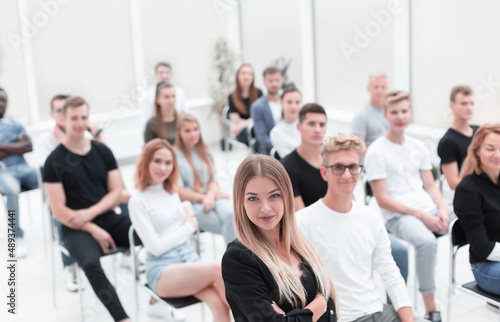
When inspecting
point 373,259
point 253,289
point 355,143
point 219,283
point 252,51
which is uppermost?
point 252,51

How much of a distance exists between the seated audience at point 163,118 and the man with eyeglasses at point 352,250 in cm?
257

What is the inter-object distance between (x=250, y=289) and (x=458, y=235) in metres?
1.61

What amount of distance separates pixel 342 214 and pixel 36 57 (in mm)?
5498

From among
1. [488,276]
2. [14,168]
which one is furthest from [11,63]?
[488,276]

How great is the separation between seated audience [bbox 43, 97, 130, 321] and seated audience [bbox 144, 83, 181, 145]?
1.09 meters

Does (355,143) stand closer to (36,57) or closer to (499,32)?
(499,32)

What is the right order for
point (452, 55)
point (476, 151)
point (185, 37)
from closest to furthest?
point (476, 151)
point (452, 55)
point (185, 37)

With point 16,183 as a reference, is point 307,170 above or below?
above

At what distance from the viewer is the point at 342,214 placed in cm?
282

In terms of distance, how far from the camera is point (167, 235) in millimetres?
3463

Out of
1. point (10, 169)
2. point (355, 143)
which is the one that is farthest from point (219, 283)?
point (10, 169)

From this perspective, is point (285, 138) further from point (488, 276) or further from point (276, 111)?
point (488, 276)

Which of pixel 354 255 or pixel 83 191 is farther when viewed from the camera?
pixel 83 191

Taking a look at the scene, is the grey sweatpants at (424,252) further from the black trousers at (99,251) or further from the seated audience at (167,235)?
the black trousers at (99,251)
